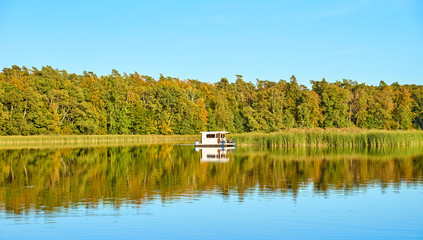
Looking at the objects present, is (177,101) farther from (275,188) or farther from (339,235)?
(339,235)

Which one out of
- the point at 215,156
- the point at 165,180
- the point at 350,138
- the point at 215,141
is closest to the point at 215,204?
the point at 165,180

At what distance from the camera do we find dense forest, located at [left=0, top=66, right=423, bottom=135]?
72125 mm

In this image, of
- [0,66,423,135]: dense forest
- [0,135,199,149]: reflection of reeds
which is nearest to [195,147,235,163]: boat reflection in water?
[0,135,199,149]: reflection of reeds

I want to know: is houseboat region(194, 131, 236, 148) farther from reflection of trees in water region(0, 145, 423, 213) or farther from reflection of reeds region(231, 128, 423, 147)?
reflection of trees in water region(0, 145, 423, 213)

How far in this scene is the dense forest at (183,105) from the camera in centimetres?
7212

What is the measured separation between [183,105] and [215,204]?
71.5m

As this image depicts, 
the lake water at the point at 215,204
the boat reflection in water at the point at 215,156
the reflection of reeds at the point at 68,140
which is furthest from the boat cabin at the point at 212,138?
the lake water at the point at 215,204

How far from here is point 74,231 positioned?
1091 centimetres

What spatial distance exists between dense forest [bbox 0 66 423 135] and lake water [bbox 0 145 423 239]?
1994 inches

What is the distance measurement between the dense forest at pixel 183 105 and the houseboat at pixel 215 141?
25124mm

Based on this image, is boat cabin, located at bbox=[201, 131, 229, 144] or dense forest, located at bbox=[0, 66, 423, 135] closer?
boat cabin, located at bbox=[201, 131, 229, 144]

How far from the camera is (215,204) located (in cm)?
1419

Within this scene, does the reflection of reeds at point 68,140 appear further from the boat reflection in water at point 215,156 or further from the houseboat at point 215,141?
the boat reflection in water at point 215,156

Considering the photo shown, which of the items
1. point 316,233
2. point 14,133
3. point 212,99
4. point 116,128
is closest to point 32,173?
point 316,233
